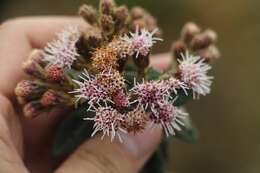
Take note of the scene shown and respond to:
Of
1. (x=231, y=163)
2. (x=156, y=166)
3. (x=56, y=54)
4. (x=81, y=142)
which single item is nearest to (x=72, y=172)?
(x=81, y=142)

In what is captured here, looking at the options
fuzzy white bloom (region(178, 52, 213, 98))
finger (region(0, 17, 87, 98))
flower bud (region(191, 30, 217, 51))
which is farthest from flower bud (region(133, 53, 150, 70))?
finger (region(0, 17, 87, 98))

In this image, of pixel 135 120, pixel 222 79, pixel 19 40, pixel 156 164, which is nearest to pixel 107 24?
pixel 135 120

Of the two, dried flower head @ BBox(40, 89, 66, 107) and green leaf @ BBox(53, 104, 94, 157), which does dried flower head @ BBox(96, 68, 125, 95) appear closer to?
dried flower head @ BBox(40, 89, 66, 107)

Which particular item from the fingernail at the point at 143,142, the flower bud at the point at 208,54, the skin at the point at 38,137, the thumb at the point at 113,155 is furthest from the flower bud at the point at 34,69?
the flower bud at the point at 208,54

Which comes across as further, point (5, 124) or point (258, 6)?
point (258, 6)

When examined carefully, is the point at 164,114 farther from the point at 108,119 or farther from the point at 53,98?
the point at 53,98

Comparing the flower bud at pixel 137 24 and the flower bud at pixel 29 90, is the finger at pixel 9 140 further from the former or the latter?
the flower bud at pixel 137 24

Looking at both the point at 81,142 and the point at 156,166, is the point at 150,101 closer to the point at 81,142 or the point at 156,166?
the point at 81,142

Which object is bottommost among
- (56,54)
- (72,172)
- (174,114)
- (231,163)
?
(231,163)
